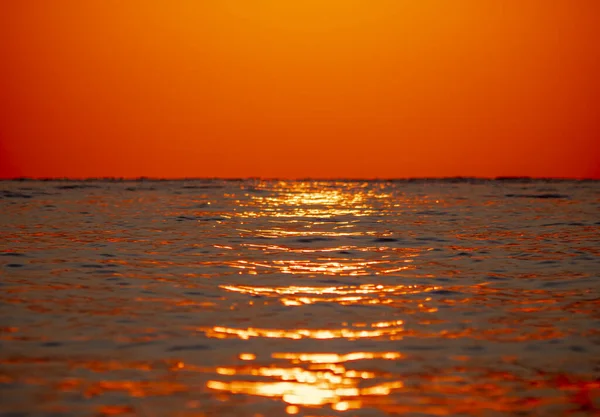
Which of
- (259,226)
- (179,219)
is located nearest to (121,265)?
(259,226)

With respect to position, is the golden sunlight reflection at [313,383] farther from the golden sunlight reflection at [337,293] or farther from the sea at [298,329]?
the golden sunlight reflection at [337,293]

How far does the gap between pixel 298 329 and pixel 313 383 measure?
2591 mm

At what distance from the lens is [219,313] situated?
1223cm

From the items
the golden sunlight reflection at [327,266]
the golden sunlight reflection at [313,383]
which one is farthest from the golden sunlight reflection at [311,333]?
the golden sunlight reflection at [327,266]

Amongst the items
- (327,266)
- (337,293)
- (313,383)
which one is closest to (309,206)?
(327,266)

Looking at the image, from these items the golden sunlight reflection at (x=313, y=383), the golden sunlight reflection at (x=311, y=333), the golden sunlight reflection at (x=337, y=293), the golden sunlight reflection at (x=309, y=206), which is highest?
the golden sunlight reflection at (x=309, y=206)

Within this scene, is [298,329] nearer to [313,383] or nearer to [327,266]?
[313,383]

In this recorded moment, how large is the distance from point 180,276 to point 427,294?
5166mm

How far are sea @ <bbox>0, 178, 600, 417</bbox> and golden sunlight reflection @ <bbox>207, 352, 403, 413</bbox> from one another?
2cm

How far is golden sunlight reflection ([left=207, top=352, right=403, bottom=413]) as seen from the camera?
26.4 feet

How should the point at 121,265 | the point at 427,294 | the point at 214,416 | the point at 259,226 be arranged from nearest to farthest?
1. the point at 214,416
2. the point at 427,294
3. the point at 121,265
4. the point at 259,226

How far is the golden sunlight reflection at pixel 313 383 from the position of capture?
804cm

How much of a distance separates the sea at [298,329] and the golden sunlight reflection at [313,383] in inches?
1.0

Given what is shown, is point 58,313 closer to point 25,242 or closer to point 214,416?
point 214,416
